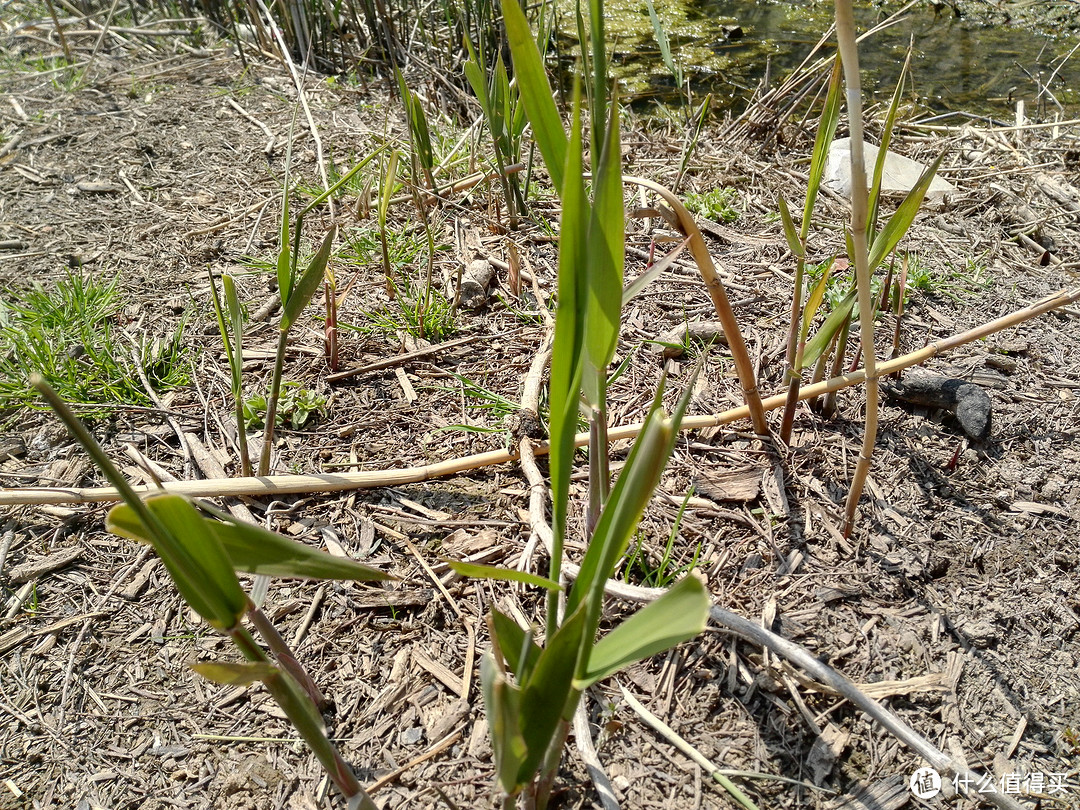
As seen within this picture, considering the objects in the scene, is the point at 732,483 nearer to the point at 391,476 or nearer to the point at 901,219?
the point at 901,219

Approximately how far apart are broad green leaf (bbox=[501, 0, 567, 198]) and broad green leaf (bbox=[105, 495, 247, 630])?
49cm

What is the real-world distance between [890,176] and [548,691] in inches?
91.2

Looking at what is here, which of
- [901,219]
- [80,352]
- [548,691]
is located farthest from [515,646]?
[80,352]

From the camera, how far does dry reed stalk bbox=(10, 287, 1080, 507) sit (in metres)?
1.25

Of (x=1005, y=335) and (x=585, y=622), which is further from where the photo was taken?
(x=1005, y=335)

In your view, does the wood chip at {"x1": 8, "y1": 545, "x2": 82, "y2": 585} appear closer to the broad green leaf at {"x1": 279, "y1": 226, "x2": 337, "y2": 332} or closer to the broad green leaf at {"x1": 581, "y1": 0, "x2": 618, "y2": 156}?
the broad green leaf at {"x1": 279, "y1": 226, "x2": 337, "y2": 332}

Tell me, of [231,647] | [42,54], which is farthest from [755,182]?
[42,54]

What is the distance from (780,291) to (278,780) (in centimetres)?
149

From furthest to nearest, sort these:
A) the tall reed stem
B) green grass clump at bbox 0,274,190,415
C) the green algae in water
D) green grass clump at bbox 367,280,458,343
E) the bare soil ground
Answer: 1. the green algae in water
2. green grass clump at bbox 367,280,458,343
3. green grass clump at bbox 0,274,190,415
4. the bare soil ground
5. the tall reed stem

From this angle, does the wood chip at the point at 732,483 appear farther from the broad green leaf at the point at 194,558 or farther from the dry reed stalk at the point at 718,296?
the broad green leaf at the point at 194,558

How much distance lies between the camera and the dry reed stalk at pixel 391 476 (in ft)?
4.12

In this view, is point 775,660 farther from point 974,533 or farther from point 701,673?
point 974,533

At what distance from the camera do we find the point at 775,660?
42.3 inches

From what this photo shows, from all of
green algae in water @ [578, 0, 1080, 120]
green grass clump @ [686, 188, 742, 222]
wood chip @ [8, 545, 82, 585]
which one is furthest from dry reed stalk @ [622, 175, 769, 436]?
green algae in water @ [578, 0, 1080, 120]
